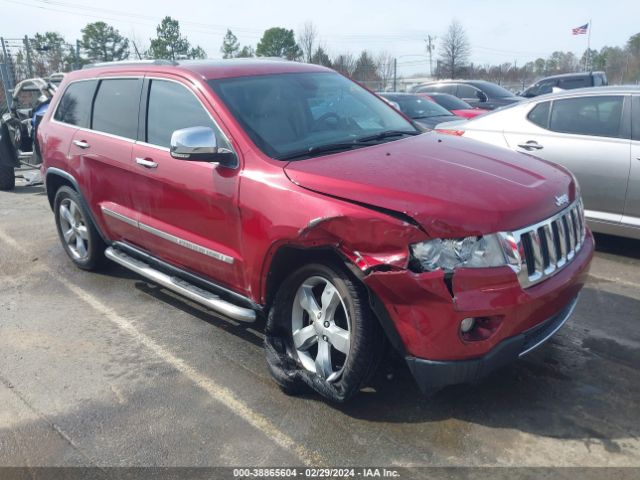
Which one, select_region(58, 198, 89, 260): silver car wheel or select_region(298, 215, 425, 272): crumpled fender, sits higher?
select_region(298, 215, 425, 272): crumpled fender

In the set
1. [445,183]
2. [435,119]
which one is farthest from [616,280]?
[435,119]

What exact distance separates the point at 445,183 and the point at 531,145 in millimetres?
3474

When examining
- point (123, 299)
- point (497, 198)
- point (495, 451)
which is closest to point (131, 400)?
point (123, 299)

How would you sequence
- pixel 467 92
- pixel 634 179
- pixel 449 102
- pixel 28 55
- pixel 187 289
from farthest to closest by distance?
pixel 28 55
pixel 467 92
pixel 449 102
pixel 634 179
pixel 187 289

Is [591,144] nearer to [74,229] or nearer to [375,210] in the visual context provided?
[375,210]

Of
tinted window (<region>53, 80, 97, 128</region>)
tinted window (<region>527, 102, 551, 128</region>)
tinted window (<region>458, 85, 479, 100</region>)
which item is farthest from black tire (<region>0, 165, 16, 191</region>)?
tinted window (<region>458, 85, 479, 100</region>)

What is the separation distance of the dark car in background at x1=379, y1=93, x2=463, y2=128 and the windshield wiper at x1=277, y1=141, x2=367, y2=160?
675 cm

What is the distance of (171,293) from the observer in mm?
5105

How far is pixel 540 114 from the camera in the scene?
20.3ft

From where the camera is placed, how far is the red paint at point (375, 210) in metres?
2.73

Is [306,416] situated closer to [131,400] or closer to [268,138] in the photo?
[131,400]

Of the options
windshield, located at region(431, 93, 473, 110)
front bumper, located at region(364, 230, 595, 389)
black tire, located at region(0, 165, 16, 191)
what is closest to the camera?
front bumper, located at region(364, 230, 595, 389)

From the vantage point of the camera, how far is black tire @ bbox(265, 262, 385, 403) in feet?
9.70

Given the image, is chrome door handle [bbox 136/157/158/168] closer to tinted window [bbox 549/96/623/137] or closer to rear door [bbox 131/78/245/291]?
rear door [bbox 131/78/245/291]
